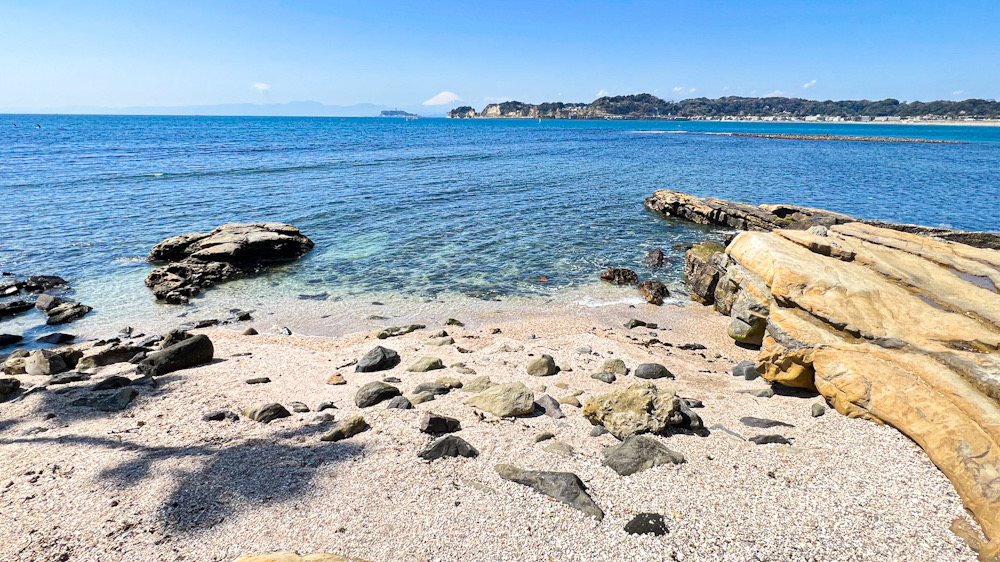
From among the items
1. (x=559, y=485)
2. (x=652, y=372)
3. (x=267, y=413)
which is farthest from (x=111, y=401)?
(x=652, y=372)

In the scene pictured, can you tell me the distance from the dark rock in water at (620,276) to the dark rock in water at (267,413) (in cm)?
1390

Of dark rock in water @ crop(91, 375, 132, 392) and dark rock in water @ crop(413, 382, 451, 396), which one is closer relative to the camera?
dark rock in water @ crop(413, 382, 451, 396)

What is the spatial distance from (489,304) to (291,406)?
8.89 m

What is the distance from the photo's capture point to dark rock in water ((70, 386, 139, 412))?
9.39m

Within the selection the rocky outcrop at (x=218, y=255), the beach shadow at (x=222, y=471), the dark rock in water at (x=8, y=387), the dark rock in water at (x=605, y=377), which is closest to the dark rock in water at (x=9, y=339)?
the rocky outcrop at (x=218, y=255)

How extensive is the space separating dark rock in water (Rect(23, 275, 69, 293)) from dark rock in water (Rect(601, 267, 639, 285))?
21.8 m

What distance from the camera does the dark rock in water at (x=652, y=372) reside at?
11023 mm

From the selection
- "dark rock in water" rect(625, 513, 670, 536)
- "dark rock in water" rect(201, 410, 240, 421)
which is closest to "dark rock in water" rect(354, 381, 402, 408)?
"dark rock in water" rect(201, 410, 240, 421)

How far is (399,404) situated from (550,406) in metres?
2.96

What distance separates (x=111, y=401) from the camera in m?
9.52

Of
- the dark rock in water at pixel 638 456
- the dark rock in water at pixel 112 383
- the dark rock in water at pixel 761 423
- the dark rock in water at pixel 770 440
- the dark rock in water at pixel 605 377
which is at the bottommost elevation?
the dark rock in water at pixel 605 377

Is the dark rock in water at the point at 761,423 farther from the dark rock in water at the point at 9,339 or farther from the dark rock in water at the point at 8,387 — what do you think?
the dark rock in water at the point at 9,339

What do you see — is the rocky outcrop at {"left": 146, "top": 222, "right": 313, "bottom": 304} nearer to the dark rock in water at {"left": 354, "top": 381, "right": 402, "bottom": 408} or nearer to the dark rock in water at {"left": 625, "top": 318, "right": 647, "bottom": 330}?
the dark rock in water at {"left": 354, "top": 381, "right": 402, "bottom": 408}

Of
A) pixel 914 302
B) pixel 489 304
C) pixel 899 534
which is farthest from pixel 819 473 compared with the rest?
pixel 489 304
